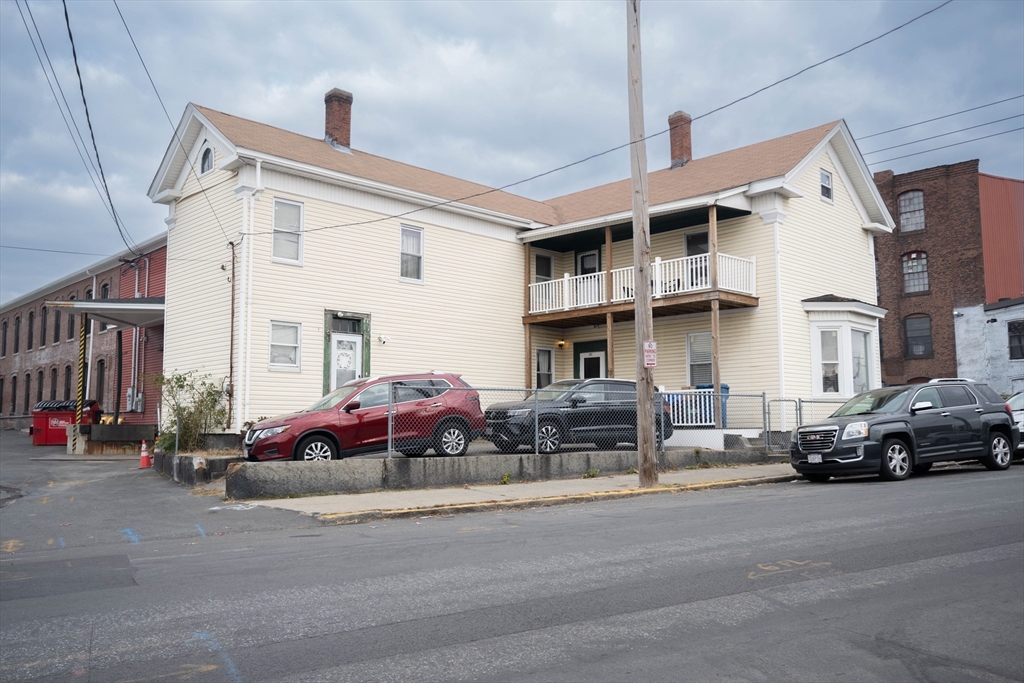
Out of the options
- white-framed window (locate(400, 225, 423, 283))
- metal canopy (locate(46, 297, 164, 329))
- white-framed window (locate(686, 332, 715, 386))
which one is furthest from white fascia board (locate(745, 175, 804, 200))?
metal canopy (locate(46, 297, 164, 329))

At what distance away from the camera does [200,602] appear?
6.24 metres

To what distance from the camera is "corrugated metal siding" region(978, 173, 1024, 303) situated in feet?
121

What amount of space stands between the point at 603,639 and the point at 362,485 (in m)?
8.56

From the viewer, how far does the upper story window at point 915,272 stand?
127ft

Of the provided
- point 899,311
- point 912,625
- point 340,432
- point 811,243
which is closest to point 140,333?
point 340,432

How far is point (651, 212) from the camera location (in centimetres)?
2189

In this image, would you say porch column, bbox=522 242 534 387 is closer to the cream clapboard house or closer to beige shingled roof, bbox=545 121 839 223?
the cream clapboard house

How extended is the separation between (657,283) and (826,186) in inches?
273

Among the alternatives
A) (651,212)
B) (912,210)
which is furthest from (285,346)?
(912,210)

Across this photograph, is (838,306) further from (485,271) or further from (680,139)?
(485,271)

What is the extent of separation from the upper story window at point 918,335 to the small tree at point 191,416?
3288cm

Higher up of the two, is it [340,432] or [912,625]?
[340,432]

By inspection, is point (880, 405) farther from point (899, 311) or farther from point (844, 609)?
point (899, 311)

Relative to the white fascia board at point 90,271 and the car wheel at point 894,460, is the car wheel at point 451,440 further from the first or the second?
the white fascia board at point 90,271
